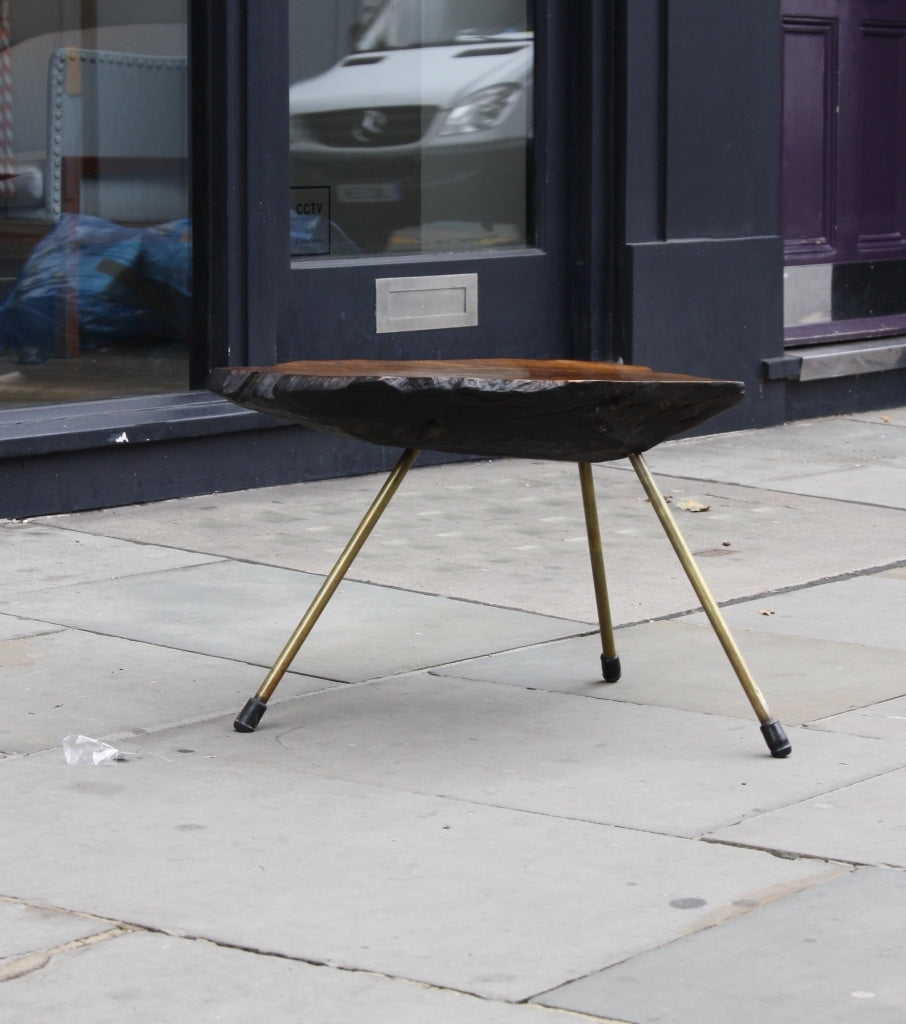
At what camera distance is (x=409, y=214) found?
348 inches

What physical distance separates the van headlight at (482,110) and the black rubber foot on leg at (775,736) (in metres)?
4.95

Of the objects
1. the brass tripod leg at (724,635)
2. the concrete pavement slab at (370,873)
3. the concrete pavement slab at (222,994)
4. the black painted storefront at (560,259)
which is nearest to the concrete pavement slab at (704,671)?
the brass tripod leg at (724,635)

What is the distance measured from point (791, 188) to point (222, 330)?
3906mm

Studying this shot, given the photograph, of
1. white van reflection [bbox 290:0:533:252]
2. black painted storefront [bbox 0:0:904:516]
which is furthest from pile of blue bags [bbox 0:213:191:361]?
white van reflection [bbox 290:0:533:252]

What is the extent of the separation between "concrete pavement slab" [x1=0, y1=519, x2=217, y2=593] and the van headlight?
2.89 m

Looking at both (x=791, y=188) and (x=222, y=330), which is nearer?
(x=222, y=330)

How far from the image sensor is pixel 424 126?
29.2 feet

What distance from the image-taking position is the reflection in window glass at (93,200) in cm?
Answer: 779

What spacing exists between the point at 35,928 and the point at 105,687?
1.66 meters

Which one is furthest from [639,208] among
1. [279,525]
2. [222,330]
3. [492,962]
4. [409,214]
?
[492,962]

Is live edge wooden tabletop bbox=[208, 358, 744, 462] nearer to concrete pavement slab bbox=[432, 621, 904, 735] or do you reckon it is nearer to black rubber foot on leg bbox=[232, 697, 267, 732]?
black rubber foot on leg bbox=[232, 697, 267, 732]

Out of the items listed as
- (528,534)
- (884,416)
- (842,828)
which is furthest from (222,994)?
(884,416)

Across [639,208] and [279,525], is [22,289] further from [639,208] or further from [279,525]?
[639,208]

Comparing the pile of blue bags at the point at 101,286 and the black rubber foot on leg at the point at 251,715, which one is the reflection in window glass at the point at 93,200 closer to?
the pile of blue bags at the point at 101,286
